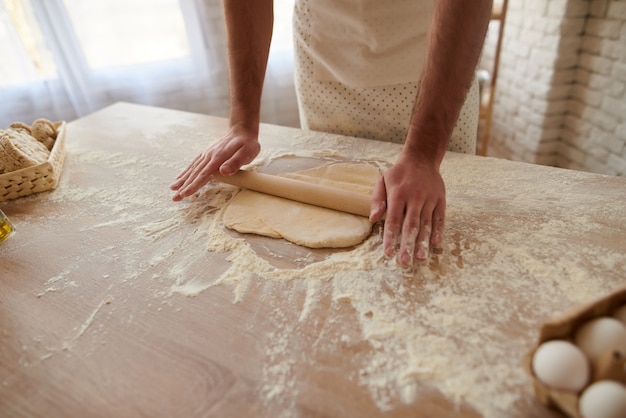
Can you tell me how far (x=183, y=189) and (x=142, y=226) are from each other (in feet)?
0.53

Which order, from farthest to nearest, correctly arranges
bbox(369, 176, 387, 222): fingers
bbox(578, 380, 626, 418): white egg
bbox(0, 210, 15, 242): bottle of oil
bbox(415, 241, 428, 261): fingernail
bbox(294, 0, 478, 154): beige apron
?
bbox(294, 0, 478, 154): beige apron, bbox(0, 210, 15, 242): bottle of oil, bbox(369, 176, 387, 222): fingers, bbox(415, 241, 428, 261): fingernail, bbox(578, 380, 626, 418): white egg

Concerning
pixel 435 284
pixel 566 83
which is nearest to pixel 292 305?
pixel 435 284

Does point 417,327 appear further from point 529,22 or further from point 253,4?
point 529,22

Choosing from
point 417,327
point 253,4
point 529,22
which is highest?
point 253,4

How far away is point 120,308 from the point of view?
761 mm

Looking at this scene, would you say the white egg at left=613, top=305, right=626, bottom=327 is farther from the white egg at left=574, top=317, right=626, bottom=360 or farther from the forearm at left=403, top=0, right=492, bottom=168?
the forearm at left=403, top=0, right=492, bottom=168

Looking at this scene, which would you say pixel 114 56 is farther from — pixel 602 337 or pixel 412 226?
pixel 602 337

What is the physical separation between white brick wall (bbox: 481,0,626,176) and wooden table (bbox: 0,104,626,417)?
4.50 feet

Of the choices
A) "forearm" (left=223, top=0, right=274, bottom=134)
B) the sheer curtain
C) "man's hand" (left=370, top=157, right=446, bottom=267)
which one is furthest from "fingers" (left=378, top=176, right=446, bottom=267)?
the sheer curtain

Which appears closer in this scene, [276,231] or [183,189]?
[276,231]

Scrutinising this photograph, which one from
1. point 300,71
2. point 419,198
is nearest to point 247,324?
point 419,198

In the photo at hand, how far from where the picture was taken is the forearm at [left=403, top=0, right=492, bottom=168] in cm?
90

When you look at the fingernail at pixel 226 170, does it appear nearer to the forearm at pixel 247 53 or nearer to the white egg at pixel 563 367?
the forearm at pixel 247 53

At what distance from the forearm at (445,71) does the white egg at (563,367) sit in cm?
56
